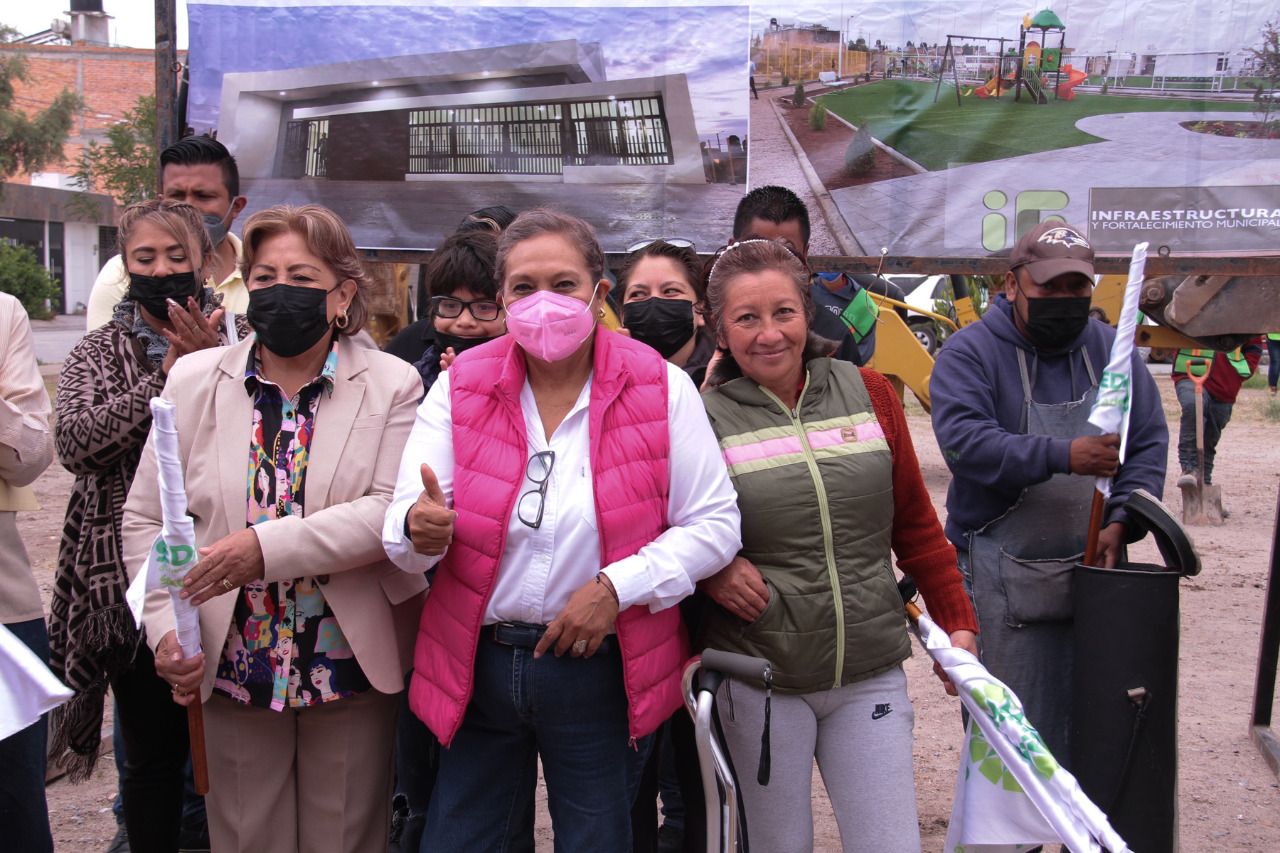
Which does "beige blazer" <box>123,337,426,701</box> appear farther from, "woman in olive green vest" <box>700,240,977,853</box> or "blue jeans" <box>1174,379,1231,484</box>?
"blue jeans" <box>1174,379,1231,484</box>

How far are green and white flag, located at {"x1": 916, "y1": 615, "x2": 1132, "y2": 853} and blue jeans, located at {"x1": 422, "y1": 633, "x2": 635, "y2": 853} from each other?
87 centimetres

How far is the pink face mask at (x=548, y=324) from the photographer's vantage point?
2.42 meters

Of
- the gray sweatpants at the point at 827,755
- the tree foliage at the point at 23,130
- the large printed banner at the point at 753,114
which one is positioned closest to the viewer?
the gray sweatpants at the point at 827,755

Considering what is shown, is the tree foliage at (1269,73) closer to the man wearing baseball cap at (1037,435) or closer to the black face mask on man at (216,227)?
the man wearing baseball cap at (1037,435)

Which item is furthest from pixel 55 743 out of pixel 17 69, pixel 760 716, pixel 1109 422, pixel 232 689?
pixel 17 69

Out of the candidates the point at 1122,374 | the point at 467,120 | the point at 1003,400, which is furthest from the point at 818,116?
the point at 1122,374

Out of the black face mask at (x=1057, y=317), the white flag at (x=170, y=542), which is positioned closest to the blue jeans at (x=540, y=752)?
the white flag at (x=170, y=542)

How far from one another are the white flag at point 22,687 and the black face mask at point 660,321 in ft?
6.49

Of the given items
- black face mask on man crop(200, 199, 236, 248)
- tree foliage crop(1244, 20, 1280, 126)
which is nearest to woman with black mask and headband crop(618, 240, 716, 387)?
black face mask on man crop(200, 199, 236, 248)

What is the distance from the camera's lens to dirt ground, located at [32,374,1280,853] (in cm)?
386

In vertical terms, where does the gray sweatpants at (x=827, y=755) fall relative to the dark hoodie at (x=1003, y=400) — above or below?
below

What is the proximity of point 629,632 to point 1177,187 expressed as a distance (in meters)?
3.35

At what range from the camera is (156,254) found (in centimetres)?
298

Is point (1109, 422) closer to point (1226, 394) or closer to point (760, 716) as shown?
point (760, 716)
